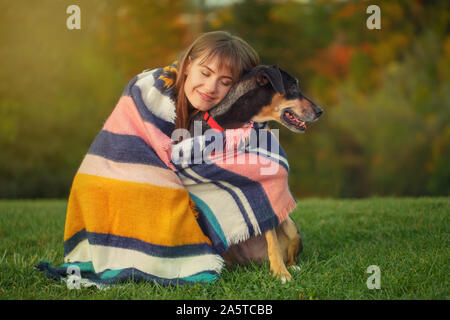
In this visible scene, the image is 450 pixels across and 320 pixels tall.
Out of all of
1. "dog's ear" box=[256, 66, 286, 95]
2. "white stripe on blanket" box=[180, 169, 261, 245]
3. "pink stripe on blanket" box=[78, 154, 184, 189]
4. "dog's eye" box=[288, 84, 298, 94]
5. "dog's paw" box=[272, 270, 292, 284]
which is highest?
"dog's ear" box=[256, 66, 286, 95]

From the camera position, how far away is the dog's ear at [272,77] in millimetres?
3273

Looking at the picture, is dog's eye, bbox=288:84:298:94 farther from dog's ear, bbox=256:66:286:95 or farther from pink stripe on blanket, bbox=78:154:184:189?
pink stripe on blanket, bbox=78:154:184:189

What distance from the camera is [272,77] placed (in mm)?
3285

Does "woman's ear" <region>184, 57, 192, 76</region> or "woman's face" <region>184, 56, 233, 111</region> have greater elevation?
"woman's ear" <region>184, 57, 192, 76</region>

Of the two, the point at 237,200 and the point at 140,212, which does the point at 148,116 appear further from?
the point at 237,200

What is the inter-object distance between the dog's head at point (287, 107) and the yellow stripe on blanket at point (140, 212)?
3.26ft

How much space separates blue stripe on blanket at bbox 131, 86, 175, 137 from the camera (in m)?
3.17

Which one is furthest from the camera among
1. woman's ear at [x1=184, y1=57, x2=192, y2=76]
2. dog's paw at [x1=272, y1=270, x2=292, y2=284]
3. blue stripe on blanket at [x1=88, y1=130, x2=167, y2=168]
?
woman's ear at [x1=184, y1=57, x2=192, y2=76]

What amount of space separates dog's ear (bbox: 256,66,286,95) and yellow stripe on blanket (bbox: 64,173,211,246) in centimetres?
108

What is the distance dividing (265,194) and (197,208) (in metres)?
0.53

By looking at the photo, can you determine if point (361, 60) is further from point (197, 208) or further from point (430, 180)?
point (197, 208)

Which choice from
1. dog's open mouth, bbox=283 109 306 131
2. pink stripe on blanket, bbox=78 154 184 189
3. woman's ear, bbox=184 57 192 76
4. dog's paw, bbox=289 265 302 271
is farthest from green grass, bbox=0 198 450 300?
woman's ear, bbox=184 57 192 76

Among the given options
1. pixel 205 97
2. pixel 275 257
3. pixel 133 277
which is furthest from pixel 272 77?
pixel 133 277
